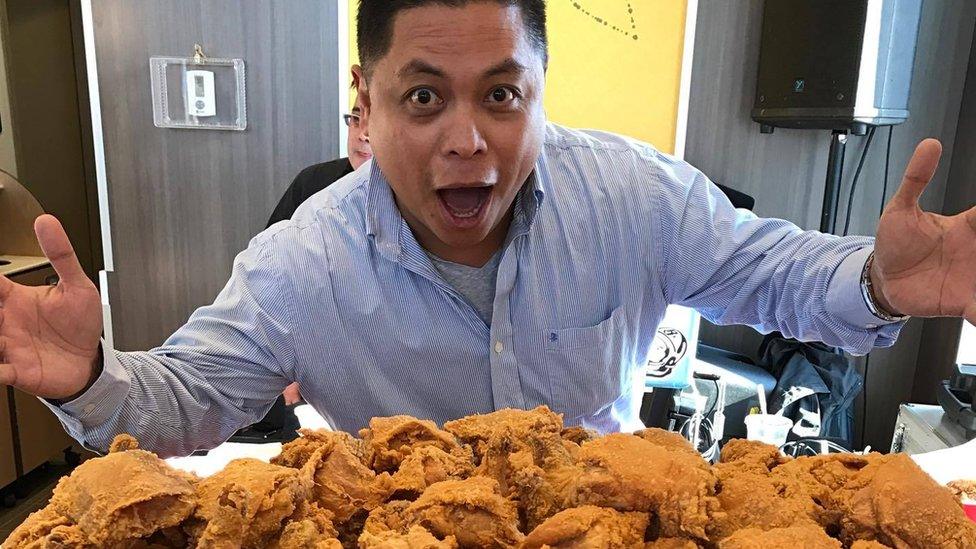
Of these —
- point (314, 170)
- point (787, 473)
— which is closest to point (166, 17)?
point (314, 170)

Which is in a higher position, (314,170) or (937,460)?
(314,170)

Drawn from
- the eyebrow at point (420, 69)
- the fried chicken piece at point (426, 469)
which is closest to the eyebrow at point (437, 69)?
the eyebrow at point (420, 69)

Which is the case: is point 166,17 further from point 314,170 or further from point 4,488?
point 4,488

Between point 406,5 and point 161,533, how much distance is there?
88 centimetres

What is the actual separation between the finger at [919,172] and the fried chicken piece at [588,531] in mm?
653

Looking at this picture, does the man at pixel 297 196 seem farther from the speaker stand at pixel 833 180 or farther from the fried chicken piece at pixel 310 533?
the speaker stand at pixel 833 180

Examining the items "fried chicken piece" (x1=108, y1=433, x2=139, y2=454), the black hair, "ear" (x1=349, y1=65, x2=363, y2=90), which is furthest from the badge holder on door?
"fried chicken piece" (x1=108, y1=433, x2=139, y2=454)

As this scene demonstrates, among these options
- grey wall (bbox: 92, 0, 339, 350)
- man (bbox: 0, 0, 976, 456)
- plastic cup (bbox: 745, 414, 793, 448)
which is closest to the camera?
man (bbox: 0, 0, 976, 456)

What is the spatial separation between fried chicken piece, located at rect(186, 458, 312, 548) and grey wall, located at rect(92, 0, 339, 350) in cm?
313

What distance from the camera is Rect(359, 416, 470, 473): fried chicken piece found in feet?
2.65

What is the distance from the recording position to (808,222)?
3500 mm

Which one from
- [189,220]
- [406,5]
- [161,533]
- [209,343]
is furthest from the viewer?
[189,220]

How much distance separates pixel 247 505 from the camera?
650mm

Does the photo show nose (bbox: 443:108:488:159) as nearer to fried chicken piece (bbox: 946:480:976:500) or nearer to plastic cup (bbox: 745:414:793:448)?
fried chicken piece (bbox: 946:480:976:500)
